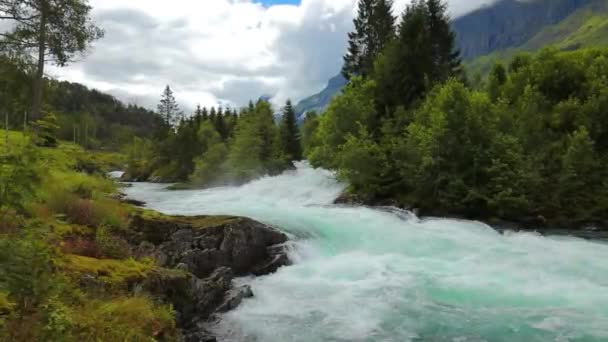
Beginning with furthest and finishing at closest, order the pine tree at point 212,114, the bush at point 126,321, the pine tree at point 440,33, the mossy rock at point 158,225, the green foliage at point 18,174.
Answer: the pine tree at point 212,114, the pine tree at point 440,33, the mossy rock at point 158,225, the bush at point 126,321, the green foliage at point 18,174

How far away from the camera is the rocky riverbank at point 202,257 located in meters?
9.65

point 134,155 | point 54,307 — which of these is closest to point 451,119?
point 54,307

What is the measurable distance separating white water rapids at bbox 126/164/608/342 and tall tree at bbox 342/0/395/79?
120 feet

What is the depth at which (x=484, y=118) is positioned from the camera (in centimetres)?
2892

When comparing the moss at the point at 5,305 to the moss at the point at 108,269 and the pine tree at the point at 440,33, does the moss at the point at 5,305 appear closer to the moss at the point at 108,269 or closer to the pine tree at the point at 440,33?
the moss at the point at 108,269

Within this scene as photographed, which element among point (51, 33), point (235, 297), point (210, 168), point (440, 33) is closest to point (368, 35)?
point (440, 33)

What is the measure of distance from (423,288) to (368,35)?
48752 mm

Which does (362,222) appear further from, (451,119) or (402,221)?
(451,119)

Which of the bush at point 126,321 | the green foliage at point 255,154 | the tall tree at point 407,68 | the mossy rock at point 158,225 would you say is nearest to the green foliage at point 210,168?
the green foliage at point 255,154

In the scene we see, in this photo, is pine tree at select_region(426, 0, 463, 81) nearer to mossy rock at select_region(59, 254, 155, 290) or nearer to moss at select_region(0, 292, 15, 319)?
mossy rock at select_region(59, 254, 155, 290)

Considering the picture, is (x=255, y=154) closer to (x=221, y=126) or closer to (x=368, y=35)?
(x=368, y=35)

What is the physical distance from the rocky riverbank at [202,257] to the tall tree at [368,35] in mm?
40910

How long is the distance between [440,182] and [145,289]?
74.8 ft

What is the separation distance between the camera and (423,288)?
1320cm
